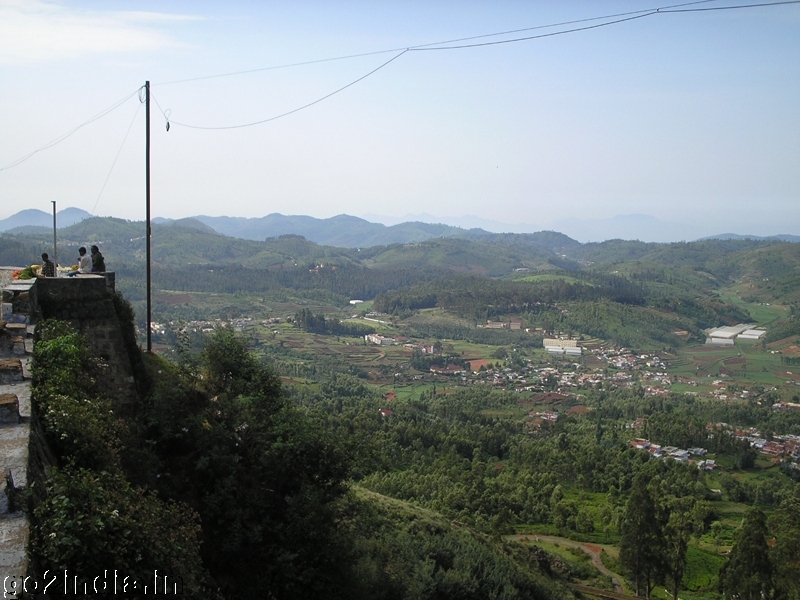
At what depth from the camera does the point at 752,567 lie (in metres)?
20.5

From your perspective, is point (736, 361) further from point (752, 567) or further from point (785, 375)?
point (752, 567)

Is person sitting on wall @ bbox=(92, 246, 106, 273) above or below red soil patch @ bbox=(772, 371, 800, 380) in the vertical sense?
above

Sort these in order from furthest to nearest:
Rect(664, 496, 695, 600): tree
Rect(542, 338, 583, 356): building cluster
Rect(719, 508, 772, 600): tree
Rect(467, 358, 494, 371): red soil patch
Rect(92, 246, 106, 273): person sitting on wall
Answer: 1. Rect(542, 338, 583, 356): building cluster
2. Rect(467, 358, 494, 371): red soil patch
3. Rect(664, 496, 695, 600): tree
4. Rect(719, 508, 772, 600): tree
5. Rect(92, 246, 106, 273): person sitting on wall

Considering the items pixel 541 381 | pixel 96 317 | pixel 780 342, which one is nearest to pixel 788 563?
pixel 96 317

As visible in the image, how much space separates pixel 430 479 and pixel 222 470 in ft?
77.0

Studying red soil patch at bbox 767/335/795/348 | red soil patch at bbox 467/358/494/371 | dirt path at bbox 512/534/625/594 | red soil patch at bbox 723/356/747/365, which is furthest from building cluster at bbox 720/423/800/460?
red soil patch at bbox 767/335/795/348

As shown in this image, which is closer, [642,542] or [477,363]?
[642,542]

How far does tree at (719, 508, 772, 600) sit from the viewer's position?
66.2 ft

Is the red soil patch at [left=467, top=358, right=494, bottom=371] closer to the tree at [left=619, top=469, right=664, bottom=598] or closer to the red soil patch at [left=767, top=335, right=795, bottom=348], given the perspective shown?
the red soil patch at [left=767, top=335, right=795, bottom=348]

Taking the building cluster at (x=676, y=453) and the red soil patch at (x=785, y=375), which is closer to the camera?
the building cluster at (x=676, y=453)

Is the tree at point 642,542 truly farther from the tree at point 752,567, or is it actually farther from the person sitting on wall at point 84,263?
the person sitting on wall at point 84,263

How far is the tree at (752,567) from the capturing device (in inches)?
795

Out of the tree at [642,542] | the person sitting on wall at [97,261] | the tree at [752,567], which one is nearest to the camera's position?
the person sitting on wall at [97,261]

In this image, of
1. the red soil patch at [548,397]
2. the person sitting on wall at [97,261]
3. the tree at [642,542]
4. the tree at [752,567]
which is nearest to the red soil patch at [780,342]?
the red soil patch at [548,397]
